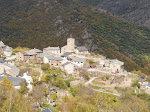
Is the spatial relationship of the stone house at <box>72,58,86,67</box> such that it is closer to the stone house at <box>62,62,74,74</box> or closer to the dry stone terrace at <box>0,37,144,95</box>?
the dry stone terrace at <box>0,37,144,95</box>

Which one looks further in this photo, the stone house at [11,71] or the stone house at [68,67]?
the stone house at [68,67]

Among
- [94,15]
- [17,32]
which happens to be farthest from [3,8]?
[94,15]

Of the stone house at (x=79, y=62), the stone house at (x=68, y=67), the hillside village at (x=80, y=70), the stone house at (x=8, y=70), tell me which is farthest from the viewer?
the stone house at (x=79, y=62)

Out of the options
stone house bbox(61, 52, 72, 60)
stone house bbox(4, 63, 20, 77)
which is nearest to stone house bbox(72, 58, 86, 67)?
stone house bbox(61, 52, 72, 60)

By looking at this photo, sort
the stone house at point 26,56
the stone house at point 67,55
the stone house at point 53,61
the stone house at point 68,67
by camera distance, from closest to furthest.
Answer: the stone house at point 68,67
the stone house at point 53,61
the stone house at point 26,56
the stone house at point 67,55

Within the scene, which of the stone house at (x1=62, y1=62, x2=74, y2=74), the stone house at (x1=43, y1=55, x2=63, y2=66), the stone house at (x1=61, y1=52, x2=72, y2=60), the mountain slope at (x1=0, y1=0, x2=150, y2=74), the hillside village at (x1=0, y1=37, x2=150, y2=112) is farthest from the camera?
the mountain slope at (x1=0, y1=0, x2=150, y2=74)

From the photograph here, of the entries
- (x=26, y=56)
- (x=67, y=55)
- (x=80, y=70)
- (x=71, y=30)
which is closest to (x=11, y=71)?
(x=26, y=56)

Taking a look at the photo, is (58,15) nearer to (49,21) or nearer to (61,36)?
(49,21)

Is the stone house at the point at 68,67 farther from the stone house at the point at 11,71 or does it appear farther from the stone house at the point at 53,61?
the stone house at the point at 11,71

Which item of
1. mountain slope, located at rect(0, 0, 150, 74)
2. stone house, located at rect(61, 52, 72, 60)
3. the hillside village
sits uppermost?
mountain slope, located at rect(0, 0, 150, 74)

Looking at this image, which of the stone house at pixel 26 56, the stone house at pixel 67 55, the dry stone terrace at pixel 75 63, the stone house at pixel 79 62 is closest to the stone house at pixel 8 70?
the dry stone terrace at pixel 75 63
